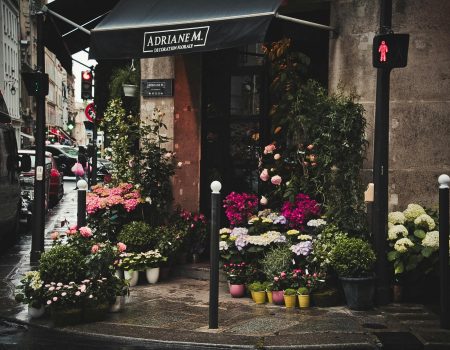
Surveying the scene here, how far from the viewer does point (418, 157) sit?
9047 millimetres

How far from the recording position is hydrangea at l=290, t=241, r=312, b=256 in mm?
8406

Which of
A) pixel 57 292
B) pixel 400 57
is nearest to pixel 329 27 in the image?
pixel 400 57

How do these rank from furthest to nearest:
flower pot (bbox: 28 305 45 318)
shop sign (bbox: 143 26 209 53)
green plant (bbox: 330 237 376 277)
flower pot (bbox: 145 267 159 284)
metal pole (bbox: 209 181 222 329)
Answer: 1. flower pot (bbox: 145 267 159 284)
2. shop sign (bbox: 143 26 209 53)
3. green plant (bbox: 330 237 376 277)
4. flower pot (bbox: 28 305 45 318)
5. metal pole (bbox: 209 181 222 329)

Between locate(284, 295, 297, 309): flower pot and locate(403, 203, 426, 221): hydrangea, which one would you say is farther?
locate(403, 203, 426, 221): hydrangea

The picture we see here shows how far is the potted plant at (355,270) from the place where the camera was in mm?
7945

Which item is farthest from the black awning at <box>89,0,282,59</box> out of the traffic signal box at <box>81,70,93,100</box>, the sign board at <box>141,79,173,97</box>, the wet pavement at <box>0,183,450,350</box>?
the traffic signal box at <box>81,70,93,100</box>

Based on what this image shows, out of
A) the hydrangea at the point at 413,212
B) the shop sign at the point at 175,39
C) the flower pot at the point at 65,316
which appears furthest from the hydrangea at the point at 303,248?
the shop sign at the point at 175,39

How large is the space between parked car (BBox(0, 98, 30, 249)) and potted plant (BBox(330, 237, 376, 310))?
652 cm

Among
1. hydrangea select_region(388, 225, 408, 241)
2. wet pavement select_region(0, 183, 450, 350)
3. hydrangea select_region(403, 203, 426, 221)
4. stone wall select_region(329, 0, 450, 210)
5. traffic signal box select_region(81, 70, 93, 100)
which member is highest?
traffic signal box select_region(81, 70, 93, 100)

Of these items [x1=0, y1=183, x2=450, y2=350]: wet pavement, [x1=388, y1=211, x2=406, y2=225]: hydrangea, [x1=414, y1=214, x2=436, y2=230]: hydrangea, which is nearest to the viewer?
[x1=0, y1=183, x2=450, y2=350]: wet pavement

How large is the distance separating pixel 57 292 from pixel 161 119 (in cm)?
407

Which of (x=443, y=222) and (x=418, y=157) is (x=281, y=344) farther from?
(x=418, y=157)

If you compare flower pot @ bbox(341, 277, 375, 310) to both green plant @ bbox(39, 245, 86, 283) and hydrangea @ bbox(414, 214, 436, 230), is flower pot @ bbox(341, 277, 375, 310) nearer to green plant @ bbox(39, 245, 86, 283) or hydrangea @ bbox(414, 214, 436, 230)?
hydrangea @ bbox(414, 214, 436, 230)

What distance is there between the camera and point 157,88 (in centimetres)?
1130
